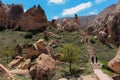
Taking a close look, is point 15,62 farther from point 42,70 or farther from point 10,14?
point 10,14

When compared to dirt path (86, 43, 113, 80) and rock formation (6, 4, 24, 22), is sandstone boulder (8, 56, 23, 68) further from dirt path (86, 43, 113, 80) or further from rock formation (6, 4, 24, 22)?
rock formation (6, 4, 24, 22)

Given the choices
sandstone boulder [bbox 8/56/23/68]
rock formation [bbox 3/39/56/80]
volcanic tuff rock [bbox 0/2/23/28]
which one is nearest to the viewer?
rock formation [bbox 3/39/56/80]

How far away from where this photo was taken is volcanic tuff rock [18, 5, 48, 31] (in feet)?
222

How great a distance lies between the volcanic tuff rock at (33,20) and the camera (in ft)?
222

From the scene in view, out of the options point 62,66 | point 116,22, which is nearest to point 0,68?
point 62,66

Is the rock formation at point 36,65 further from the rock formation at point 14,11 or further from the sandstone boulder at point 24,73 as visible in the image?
the rock formation at point 14,11

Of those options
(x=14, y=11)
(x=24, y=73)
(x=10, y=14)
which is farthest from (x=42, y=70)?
(x=14, y=11)

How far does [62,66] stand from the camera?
44406 millimetres

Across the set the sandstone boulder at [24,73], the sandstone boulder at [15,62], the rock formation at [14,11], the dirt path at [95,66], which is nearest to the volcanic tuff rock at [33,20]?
the rock formation at [14,11]

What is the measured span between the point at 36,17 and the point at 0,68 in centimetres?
4511

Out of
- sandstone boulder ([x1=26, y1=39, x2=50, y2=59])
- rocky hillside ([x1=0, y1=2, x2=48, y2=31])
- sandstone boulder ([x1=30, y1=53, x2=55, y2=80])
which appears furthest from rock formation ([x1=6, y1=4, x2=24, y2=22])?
sandstone boulder ([x1=30, y1=53, x2=55, y2=80])

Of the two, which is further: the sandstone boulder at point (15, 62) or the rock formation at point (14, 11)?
the rock formation at point (14, 11)

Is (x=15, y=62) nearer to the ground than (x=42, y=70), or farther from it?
farther from it

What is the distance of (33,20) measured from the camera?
67.5 metres
